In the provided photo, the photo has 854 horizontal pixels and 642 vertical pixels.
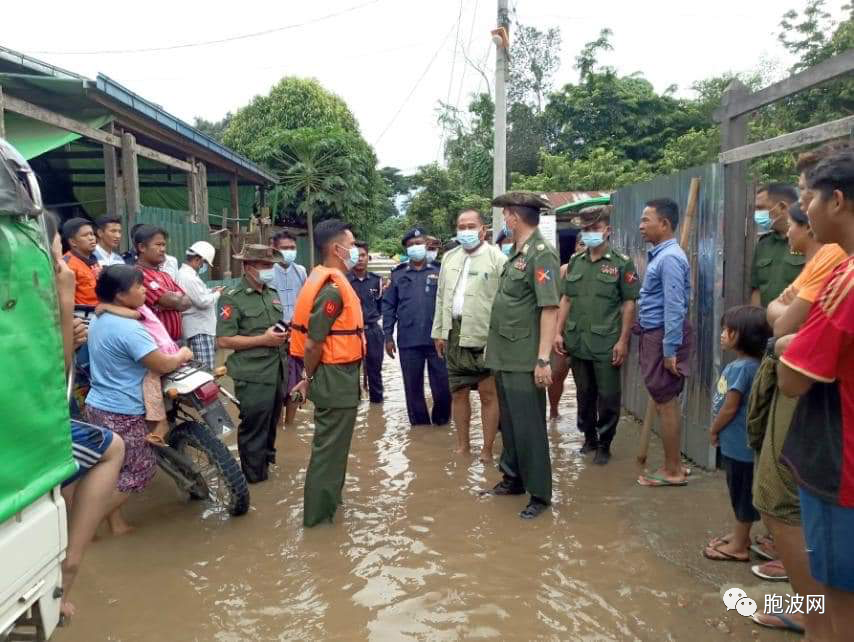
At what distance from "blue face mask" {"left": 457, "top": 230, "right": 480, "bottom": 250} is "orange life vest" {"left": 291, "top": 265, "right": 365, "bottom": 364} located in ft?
5.22

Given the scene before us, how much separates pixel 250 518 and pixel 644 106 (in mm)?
24082

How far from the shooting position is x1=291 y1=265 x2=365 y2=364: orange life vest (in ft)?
12.8

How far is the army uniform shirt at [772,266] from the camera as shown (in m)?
4.27

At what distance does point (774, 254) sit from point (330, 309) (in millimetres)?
2933

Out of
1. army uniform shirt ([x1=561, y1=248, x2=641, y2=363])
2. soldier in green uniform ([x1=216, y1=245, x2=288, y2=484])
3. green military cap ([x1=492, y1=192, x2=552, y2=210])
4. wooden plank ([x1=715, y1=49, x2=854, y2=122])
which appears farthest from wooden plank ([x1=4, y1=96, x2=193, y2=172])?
wooden plank ([x1=715, y1=49, x2=854, y2=122])

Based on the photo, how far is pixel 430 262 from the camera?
670 centimetres

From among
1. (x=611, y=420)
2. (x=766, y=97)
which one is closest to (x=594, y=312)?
(x=611, y=420)

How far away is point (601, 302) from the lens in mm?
5191

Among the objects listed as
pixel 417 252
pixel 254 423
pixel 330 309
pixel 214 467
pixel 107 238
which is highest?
pixel 107 238

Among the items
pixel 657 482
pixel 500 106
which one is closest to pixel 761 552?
pixel 657 482

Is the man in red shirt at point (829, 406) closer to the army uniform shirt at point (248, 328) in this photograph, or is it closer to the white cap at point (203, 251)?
the army uniform shirt at point (248, 328)

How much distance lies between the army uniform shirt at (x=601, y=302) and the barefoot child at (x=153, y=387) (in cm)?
305

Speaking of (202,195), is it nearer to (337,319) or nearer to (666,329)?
(337,319)

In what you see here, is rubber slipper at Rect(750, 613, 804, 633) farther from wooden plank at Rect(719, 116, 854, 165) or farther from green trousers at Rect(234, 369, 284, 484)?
green trousers at Rect(234, 369, 284, 484)
